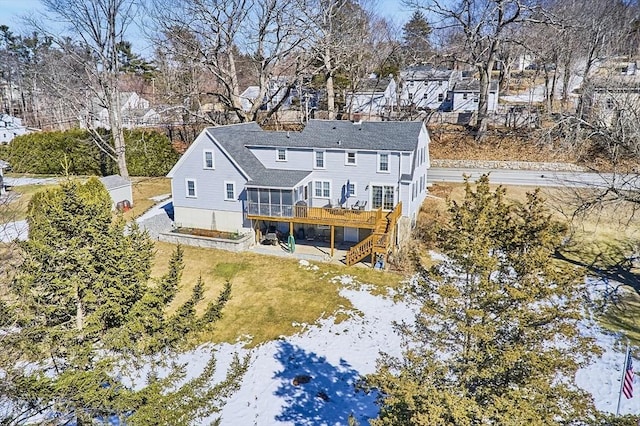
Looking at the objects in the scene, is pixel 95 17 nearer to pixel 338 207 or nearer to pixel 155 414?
pixel 338 207

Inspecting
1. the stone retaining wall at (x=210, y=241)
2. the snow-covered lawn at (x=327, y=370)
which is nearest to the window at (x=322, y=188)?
the stone retaining wall at (x=210, y=241)

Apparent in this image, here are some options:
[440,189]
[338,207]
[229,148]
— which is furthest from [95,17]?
[440,189]

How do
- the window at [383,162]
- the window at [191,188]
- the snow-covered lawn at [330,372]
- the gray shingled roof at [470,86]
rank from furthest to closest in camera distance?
the gray shingled roof at [470,86]
the window at [191,188]
the window at [383,162]
the snow-covered lawn at [330,372]

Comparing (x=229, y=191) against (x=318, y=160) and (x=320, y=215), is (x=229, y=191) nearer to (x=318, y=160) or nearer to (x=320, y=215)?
(x=318, y=160)

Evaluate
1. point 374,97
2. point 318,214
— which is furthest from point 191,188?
point 374,97

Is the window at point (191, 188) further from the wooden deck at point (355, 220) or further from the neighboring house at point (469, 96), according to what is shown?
the neighboring house at point (469, 96)

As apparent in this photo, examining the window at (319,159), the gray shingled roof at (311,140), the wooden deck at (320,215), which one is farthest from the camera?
the window at (319,159)
